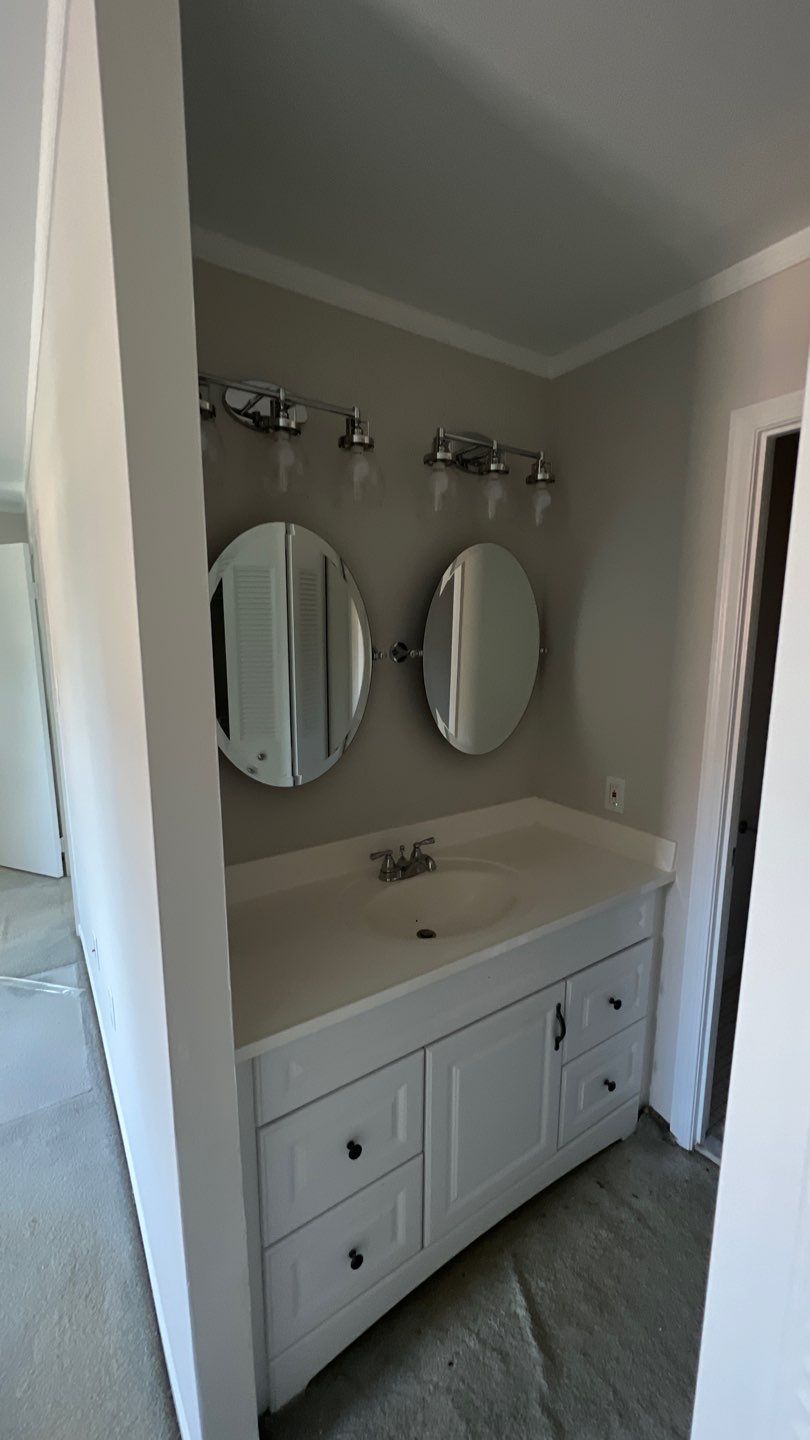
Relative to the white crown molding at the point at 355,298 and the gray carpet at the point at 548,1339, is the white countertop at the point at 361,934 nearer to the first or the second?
the gray carpet at the point at 548,1339

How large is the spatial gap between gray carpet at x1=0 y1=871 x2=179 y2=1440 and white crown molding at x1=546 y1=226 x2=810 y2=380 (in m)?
2.61

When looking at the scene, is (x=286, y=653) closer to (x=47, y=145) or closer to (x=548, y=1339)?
(x=47, y=145)

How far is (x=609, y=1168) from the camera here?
5.57 feet

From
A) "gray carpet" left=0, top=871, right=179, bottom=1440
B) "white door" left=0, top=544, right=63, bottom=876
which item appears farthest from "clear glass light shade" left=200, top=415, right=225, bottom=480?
"white door" left=0, top=544, right=63, bottom=876

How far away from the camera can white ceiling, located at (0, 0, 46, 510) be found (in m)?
0.87

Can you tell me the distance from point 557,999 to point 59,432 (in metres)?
1.80

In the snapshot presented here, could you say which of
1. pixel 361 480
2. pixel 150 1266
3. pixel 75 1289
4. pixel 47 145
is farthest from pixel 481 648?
pixel 75 1289

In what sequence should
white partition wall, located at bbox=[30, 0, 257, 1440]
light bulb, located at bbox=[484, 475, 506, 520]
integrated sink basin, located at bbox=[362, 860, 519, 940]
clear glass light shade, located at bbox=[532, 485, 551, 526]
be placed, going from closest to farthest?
white partition wall, located at bbox=[30, 0, 257, 1440] → integrated sink basin, located at bbox=[362, 860, 519, 940] → light bulb, located at bbox=[484, 475, 506, 520] → clear glass light shade, located at bbox=[532, 485, 551, 526]

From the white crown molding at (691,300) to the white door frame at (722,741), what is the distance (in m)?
0.28

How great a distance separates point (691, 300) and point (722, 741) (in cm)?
110

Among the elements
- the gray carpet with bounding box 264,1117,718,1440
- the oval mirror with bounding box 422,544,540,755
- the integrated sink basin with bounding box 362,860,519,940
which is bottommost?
the gray carpet with bounding box 264,1117,718,1440

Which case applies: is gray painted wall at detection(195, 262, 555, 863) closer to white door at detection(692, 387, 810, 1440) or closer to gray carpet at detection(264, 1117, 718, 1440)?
gray carpet at detection(264, 1117, 718, 1440)

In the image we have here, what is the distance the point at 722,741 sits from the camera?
158 cm

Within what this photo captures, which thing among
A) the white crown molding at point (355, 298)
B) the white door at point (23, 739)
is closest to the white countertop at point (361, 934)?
the white crown molding at point (355, 298)
